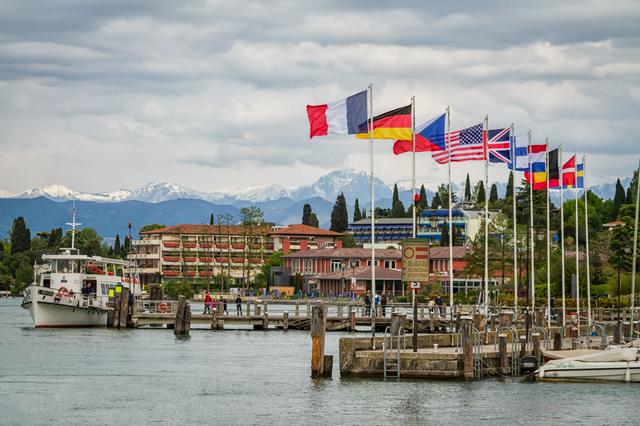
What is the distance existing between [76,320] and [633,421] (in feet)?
171

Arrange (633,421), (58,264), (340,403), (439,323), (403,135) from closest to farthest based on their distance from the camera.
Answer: (633,421) < (340,403) < (403,135) < (439,323) < (58,264)

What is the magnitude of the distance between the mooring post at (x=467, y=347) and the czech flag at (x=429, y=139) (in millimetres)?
12124

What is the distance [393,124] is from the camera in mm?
55000

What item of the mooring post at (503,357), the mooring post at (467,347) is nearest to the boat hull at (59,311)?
the mooring post at (503,357)

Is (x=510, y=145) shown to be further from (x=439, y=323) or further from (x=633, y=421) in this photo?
(x=633, y=421)

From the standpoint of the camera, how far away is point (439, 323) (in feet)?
271

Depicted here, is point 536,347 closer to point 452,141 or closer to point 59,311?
point 452,141

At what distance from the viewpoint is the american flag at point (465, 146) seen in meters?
60.7

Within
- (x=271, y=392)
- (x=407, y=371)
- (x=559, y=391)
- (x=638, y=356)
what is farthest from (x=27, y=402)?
(x=638, y=356)

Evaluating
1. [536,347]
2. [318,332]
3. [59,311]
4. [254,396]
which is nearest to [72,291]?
[59,311]

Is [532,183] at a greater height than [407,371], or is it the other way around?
[532,183]

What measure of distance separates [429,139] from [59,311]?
118ft

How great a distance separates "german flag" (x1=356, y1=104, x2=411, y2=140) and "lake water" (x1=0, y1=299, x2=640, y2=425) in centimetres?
1076

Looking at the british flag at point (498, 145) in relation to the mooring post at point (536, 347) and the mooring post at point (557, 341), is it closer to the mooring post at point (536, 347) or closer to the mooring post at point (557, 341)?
the mooring post at point (557, 341)
